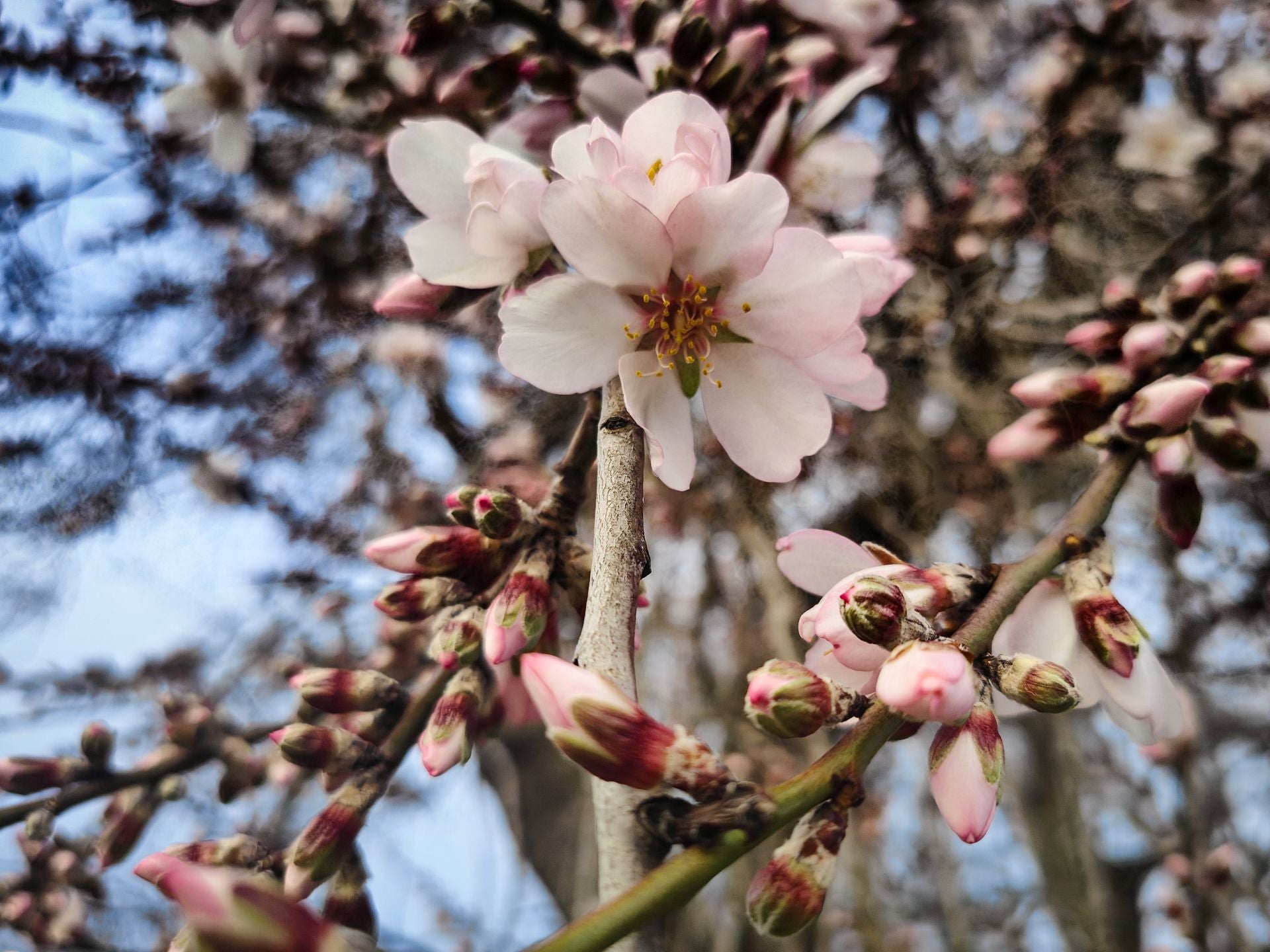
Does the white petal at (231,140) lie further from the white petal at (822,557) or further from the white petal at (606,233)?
the white petal at (822,557)

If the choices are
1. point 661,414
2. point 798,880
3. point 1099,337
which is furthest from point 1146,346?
point 798,880

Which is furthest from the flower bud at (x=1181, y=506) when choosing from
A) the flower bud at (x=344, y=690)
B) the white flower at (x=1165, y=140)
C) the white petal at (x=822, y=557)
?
the white flower at (x=1165, y=140)

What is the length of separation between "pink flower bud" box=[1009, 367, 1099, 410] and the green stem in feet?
0.62

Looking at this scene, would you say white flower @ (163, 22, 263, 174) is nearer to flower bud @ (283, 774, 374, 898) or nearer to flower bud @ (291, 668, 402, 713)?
flower bud @ (291, 668, 402, 713)

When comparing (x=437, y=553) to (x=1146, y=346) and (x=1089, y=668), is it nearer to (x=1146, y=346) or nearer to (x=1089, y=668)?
(x=1089, y=668)

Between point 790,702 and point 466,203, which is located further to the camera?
point 466,203

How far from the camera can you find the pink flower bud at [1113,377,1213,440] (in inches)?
30.1

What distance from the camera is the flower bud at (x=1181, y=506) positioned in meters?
0.83

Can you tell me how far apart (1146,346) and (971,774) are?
1.91 feet

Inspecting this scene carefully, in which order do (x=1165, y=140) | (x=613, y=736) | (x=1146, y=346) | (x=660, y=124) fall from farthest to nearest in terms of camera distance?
(x=1165, y=140) < (x=1146, y=346) < (x=660, y=124) < (x=613, y=736)

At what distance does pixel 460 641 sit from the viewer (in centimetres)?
69

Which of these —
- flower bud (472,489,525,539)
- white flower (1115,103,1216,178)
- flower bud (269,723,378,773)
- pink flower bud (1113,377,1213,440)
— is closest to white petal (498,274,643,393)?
flower bud (472,489,525,539)

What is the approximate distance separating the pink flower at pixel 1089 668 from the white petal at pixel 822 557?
145 millimetres

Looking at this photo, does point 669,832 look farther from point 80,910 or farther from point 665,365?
point 80,910
